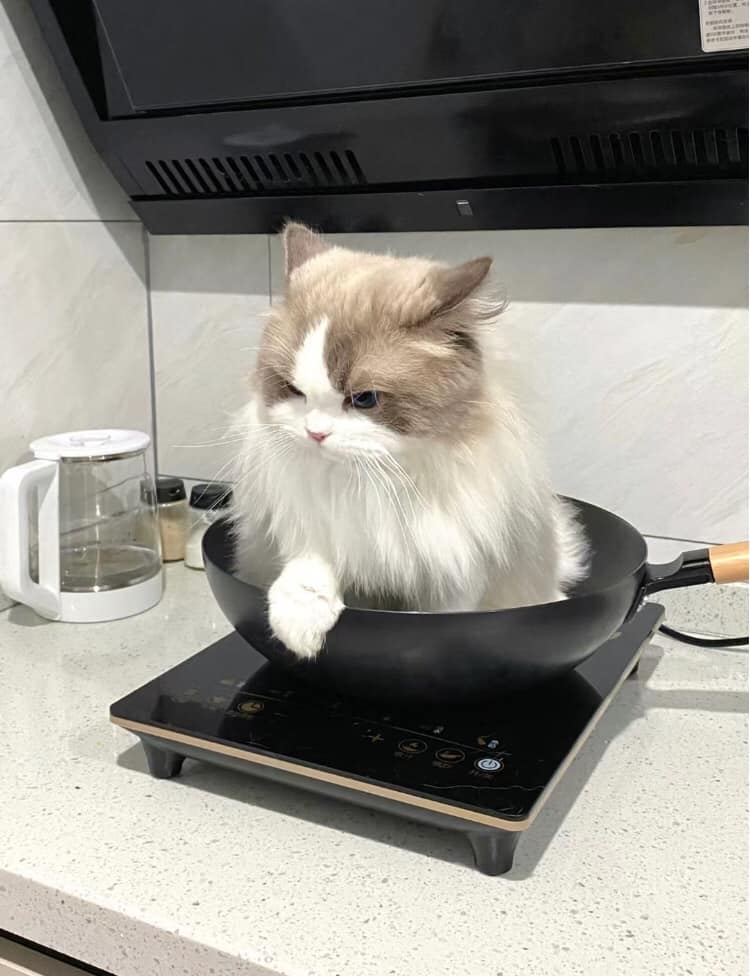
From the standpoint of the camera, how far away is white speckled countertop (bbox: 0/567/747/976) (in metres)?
0.70

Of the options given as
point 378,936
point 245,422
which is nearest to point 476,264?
point 245,422

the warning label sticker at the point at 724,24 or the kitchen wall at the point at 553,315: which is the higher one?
the warning label sticker at the point at 724,24

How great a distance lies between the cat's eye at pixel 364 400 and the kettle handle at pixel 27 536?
62 centimetres

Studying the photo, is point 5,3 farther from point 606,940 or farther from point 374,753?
point 606,940

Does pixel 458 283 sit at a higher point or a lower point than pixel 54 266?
lower

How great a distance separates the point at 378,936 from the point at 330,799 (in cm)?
19

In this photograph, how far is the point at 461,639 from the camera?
809mm

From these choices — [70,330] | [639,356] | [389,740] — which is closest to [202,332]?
[70,330]

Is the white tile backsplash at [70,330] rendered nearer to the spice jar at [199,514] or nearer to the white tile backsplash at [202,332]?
the white tile backsplash at [202,332]

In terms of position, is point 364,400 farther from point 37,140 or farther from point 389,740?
point 37,140

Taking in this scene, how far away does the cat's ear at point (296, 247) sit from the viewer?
98cm

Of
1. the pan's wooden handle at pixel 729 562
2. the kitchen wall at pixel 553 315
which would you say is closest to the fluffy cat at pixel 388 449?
the pan's wooden handle at pixel 729 562

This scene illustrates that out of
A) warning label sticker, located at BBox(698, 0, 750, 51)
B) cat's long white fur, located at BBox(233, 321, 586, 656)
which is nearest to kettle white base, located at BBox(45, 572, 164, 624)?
cat's long white fur, located at BBox(233, 321, 586, 656)

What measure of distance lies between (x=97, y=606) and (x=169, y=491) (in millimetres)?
282
